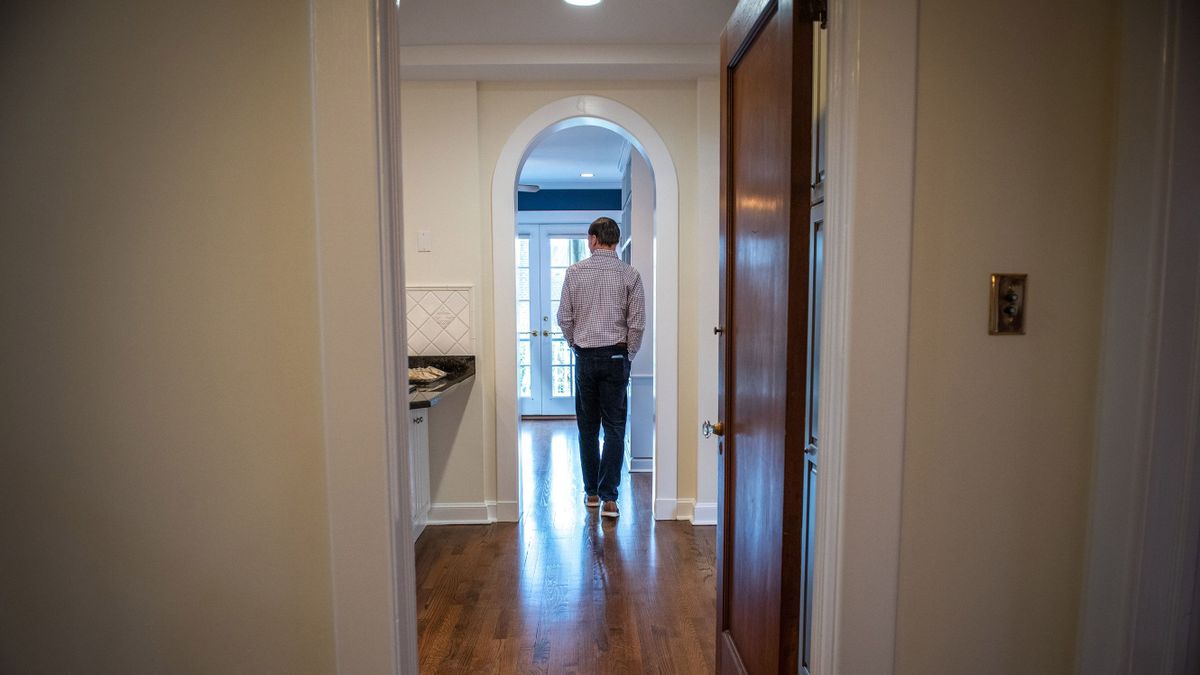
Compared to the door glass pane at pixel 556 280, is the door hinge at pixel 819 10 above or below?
above

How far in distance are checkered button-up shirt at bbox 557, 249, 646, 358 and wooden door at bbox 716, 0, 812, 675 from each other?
58.4 inches

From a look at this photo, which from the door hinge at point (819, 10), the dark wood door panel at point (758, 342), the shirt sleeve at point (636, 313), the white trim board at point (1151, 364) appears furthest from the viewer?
the shirt sleeve at point (636, 313)

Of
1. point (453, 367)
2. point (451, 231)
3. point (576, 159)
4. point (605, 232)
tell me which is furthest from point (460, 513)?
point (576, 159)

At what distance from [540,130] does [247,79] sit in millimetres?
2227

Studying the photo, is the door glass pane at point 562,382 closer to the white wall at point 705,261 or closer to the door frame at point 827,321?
the white wall at point 705,261

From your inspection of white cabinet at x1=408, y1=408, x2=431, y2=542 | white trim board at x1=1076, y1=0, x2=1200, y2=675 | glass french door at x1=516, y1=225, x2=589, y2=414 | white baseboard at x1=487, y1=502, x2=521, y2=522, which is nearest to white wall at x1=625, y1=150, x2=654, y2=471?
white baseboard at x1=487, y1=502, x2=521, y2=522

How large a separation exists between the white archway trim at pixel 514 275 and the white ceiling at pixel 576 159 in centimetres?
114

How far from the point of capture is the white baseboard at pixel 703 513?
3322 millimetres

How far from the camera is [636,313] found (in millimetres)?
3246

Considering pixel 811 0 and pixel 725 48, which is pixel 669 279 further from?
pixel 811 0

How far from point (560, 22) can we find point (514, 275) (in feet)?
4.14

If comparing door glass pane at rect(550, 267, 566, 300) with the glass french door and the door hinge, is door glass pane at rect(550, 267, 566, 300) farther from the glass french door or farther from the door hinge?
the door hinge

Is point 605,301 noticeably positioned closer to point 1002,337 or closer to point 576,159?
point 1002,337

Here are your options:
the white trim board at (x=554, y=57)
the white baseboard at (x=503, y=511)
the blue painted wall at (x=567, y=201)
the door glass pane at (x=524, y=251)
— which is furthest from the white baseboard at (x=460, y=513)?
the blue painted wall at (x=567, y=201)
